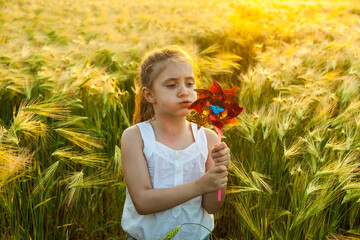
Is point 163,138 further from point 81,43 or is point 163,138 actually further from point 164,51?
point 81,43

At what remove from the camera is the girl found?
4.41 feet

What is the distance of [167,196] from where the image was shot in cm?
133

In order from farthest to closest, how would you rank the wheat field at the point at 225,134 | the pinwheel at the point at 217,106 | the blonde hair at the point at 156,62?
the wheat field at the point at 225,134 < the blonde hair at the point at 156,62 < the pinwheel at the point at 217,106

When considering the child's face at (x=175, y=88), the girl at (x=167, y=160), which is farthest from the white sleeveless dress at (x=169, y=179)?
the child's face at (x=175, y=88)

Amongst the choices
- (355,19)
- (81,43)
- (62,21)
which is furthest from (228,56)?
(62,21)

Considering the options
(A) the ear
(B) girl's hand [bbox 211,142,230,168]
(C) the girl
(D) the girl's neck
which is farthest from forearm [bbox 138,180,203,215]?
(A) the ear

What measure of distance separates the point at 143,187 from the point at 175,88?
355 mm

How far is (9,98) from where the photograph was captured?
2.47 meters

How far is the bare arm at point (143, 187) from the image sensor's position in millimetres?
1314

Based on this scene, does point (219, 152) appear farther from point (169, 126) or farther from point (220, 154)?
point (169, 126)

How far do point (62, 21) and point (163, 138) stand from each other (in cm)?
339

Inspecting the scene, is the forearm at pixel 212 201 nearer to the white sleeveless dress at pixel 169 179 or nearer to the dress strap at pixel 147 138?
the white sleeveless dress at pixel 169 179

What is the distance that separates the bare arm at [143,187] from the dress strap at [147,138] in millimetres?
15

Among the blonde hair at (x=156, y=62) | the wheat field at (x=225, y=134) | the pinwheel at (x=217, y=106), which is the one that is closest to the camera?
the pinwheel at (x=217, y=106)
